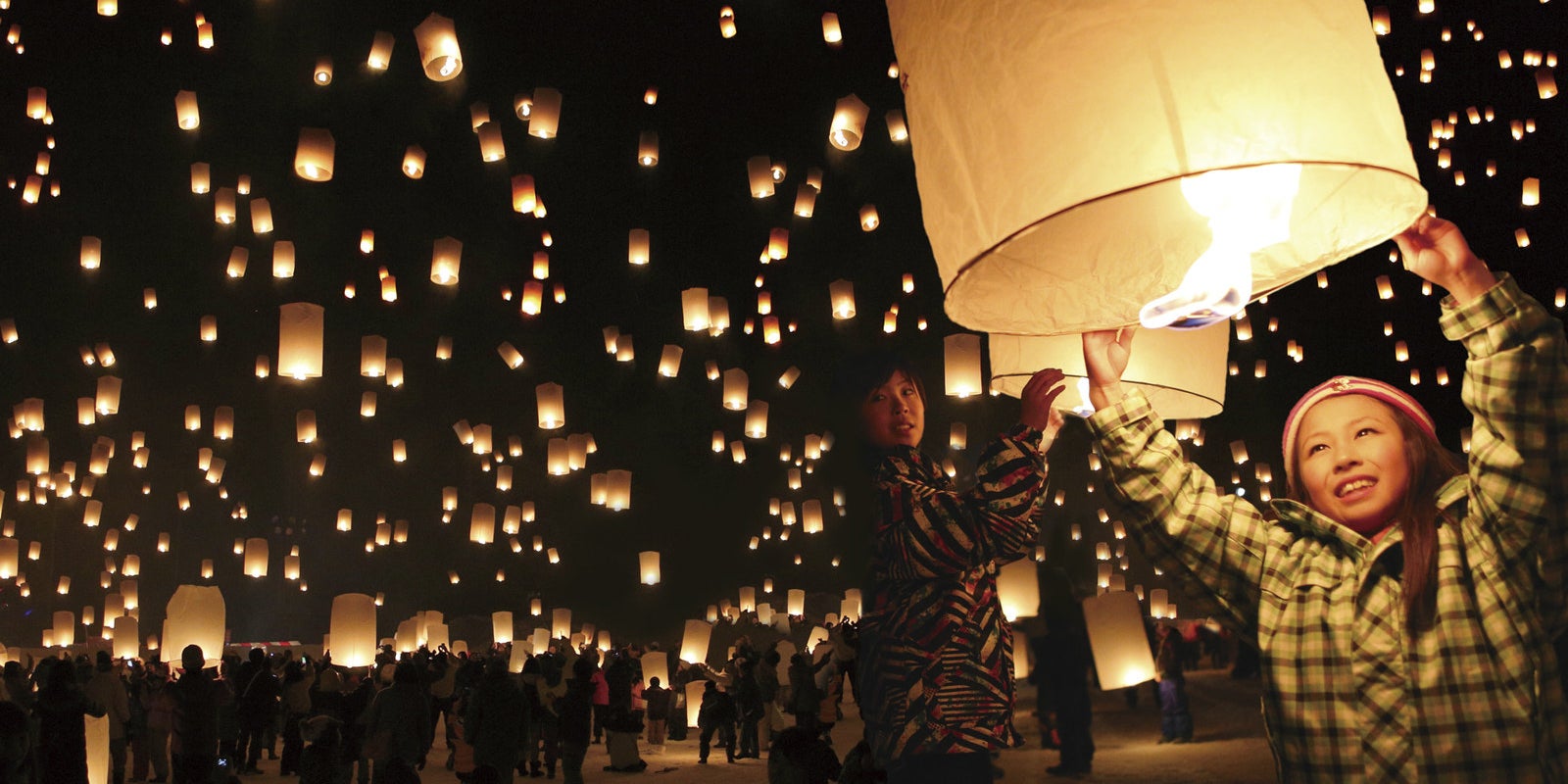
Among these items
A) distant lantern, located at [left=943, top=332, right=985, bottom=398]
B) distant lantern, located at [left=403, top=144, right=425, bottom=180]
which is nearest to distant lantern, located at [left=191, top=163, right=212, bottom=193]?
distant lantern, located at [left=403, top=144, right=425, bottom=180]

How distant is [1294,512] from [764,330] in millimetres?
14075

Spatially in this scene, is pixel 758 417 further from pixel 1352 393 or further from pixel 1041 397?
pixel 1352 393

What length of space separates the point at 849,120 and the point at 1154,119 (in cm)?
837

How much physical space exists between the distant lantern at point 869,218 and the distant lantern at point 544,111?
3655 mm

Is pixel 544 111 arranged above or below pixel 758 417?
above

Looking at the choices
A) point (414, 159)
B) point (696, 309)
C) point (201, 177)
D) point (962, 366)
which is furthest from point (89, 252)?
point (962, 366)

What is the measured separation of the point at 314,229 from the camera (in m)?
16.9

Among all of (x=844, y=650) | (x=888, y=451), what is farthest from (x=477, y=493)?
(x=888, y=451)

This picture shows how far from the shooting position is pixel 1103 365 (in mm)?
1681

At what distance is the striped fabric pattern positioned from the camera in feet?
5.81

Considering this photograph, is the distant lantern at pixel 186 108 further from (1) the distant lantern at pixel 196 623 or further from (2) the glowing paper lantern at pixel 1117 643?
(2) the glowing paper lantern at pixel 1117 643

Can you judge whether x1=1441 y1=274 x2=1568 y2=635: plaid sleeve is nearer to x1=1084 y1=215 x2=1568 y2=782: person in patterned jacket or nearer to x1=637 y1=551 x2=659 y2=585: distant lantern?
x1=1084 y1=215 x2=1568 y2=782: person in patterned jacket

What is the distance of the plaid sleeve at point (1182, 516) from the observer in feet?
5.27

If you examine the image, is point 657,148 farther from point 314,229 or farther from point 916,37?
point 916,37
